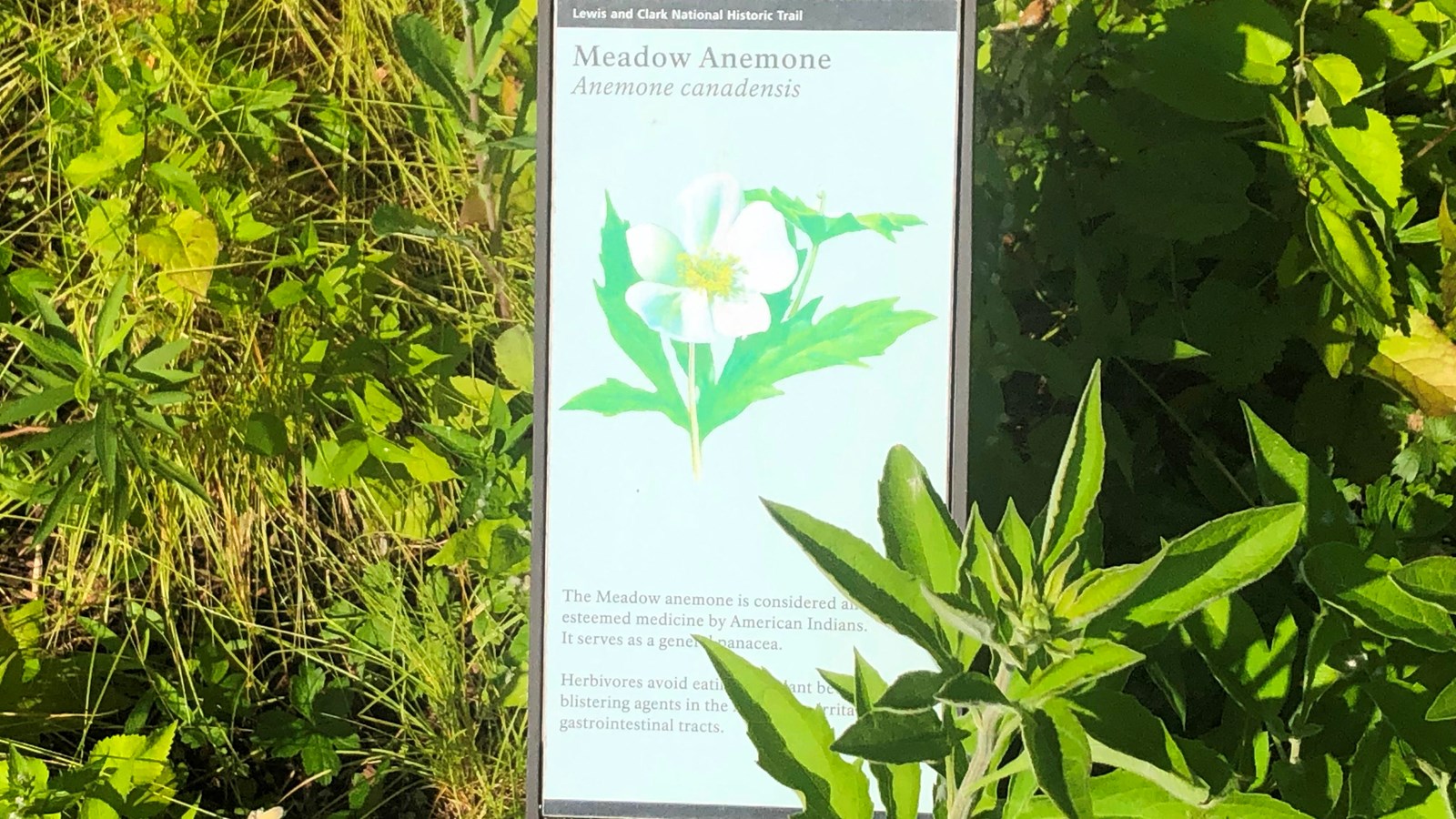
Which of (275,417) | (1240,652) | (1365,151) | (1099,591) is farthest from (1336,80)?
(275,417)

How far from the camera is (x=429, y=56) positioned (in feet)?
3.71

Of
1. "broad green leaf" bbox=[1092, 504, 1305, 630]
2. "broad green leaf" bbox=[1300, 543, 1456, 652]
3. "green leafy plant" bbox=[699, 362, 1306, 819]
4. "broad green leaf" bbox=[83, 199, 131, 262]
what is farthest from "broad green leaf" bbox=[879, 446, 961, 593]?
"broad green leaf" bbox=[83, 199, 131, 262]

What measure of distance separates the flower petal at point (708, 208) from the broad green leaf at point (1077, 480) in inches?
14.1

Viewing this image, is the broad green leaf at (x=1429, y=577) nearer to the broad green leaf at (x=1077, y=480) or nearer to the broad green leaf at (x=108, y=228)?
the broad green leaf at (x=1077, y=480)

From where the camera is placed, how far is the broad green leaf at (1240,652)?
85cm

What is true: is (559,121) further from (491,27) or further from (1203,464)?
(1203,464)

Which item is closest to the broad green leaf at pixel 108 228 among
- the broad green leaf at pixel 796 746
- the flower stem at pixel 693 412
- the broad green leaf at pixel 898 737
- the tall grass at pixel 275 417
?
the tall grass at pixel 275 417

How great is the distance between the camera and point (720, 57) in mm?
865

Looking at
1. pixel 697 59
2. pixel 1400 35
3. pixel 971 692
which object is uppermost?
pixel 1400 35

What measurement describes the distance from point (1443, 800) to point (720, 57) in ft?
2.71

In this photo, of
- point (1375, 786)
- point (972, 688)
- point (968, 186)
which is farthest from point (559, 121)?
point (1375, 786)

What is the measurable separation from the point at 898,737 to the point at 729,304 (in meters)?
0.38

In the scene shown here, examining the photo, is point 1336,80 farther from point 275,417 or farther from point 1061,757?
point 275,417

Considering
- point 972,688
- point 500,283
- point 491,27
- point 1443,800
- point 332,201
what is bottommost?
point 1443,800
